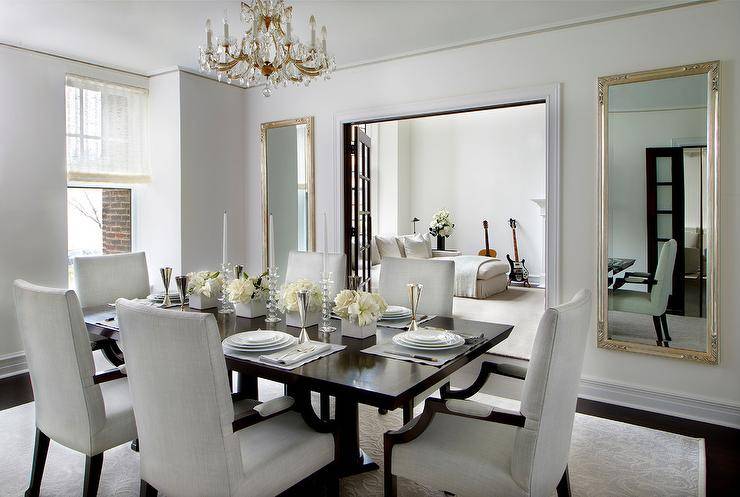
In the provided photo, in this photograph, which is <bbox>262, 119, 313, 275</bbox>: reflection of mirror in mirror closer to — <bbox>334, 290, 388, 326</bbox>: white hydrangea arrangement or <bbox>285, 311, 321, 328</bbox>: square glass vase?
<bbox>285, 311, 321, 328</bbox>: square glass vase

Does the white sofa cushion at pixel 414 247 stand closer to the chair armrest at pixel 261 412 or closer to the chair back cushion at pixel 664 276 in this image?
the chair back cushion at pixel 664 276

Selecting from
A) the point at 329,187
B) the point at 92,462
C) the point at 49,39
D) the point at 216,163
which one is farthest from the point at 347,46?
the point at 92,462

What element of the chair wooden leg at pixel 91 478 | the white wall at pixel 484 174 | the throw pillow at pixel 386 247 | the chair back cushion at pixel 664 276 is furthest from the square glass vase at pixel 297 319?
the white wall at pixel 484 174

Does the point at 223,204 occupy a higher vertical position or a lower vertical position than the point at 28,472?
higher

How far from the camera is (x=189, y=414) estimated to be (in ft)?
5.22

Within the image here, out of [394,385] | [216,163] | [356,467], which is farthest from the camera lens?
[216,163]

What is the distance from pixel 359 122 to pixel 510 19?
152cm

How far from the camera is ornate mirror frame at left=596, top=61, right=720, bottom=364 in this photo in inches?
124

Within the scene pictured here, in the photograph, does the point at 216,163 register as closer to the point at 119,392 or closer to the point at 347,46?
the point at 347,46

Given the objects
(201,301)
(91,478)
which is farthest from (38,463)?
(201,301)

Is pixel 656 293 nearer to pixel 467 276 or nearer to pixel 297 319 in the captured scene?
pixel 297 319

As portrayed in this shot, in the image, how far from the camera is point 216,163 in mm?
5070

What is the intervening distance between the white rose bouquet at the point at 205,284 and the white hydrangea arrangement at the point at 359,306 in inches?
36.6

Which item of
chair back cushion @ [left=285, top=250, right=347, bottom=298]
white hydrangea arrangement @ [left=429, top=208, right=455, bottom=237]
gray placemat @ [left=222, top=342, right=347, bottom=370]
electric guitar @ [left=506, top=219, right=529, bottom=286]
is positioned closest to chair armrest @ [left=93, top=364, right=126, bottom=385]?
gray placemat @ [left=222, top=342, right=347, bottom=370]
